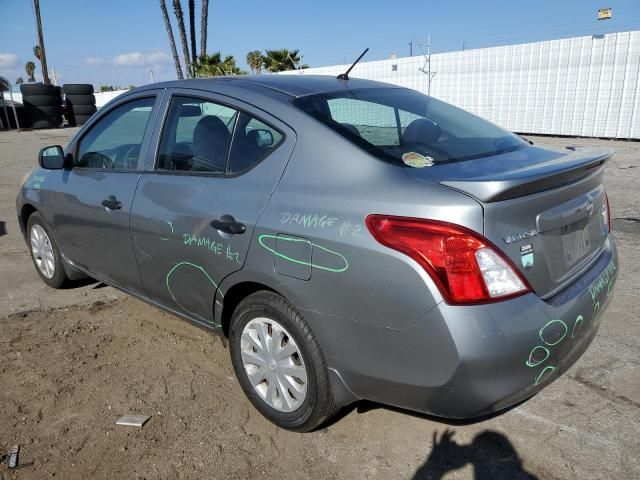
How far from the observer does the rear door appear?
2.51 m

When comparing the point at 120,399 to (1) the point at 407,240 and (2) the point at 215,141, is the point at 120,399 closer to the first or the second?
(2) the point at 215,141

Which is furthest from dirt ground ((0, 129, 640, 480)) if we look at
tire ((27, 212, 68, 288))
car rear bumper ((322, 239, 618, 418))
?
tire ((27, 212, 68, 288))

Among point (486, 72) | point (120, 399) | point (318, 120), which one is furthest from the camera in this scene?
point (486, 72)

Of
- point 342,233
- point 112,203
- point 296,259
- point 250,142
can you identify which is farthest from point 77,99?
point 342,233

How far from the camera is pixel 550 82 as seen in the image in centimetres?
1575

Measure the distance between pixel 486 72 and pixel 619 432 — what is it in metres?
16.8

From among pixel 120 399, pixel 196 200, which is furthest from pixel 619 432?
pixel 120 399

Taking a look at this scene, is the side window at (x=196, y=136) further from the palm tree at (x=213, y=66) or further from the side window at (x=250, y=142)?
the palm tree at (x=213, y=66)

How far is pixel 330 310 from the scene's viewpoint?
7.13 feet

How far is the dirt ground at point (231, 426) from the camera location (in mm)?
2348

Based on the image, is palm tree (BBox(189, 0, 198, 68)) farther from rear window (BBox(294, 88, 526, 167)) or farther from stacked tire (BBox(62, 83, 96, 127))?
rear window (BBox(294, 88, 526, 167))

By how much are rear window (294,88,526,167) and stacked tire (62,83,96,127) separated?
27.0 m

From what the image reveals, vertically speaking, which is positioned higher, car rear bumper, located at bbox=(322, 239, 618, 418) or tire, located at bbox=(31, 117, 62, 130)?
car rear bumper, located at bbox=(322, 239, 618, 418)

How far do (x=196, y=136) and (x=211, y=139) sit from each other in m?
0.16
